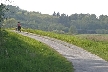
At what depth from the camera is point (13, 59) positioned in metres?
16.7

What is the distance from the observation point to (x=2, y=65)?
15531 millimetres

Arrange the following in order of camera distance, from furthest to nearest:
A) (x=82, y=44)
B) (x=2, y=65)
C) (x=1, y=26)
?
(x=82, y=44)
(x=1, y=26)
(x=2, y=65)

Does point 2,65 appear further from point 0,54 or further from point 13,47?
point 13,47

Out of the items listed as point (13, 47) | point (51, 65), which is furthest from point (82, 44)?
point (51, 65)

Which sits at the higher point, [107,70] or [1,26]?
[1,26]

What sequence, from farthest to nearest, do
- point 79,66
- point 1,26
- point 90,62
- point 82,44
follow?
1. point 82,44
2. point 90,62
3. point 79,66
4. point 1,26

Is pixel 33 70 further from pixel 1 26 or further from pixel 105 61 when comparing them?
pixel 105 61

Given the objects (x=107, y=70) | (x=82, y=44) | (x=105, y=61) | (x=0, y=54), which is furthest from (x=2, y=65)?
(x=82, y=44)

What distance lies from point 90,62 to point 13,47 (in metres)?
6.06

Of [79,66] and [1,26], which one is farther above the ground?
[1,26]

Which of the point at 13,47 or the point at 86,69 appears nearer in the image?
the point at 86,69

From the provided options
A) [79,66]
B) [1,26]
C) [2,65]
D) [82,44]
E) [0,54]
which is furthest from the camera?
[82,44]

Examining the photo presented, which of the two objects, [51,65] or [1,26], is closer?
A: [1,26]

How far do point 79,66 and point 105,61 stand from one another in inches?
148
